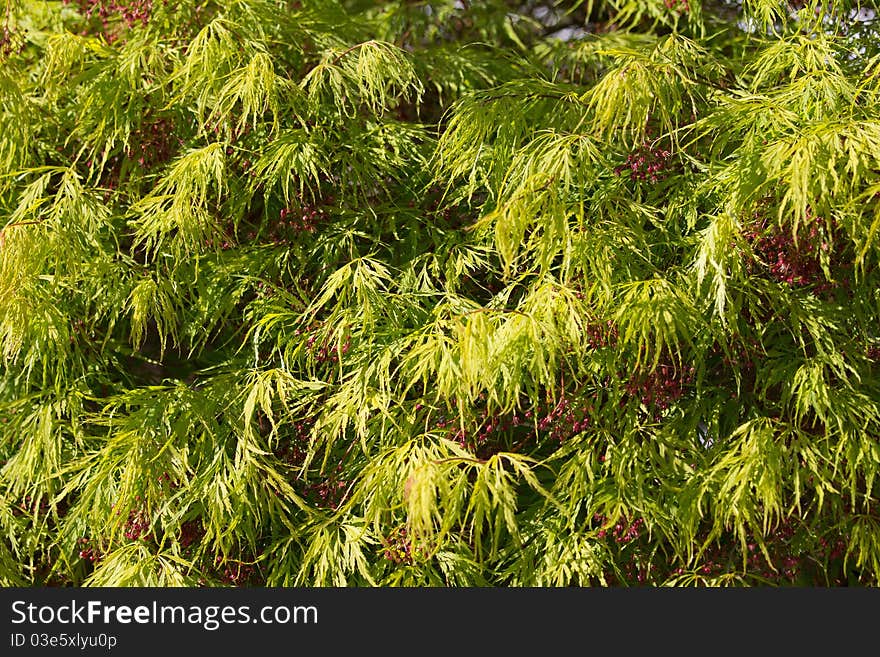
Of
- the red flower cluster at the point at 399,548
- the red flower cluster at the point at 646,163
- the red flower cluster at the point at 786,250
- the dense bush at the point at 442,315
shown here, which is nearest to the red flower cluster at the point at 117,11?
the dense bush at the point at 442,315

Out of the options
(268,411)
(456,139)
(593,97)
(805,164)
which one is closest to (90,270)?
(268,411)

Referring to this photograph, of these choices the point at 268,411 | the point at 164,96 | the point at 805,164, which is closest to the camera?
the point at 805,164

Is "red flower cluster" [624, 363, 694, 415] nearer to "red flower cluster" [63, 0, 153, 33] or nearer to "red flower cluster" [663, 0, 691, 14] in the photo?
"red flower cluster" [663, 0, 691, 14]

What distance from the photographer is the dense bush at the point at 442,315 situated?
145 cm

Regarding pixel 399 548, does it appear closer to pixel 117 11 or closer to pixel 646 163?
pixel 646 163

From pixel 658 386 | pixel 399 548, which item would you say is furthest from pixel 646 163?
pixel 399 548

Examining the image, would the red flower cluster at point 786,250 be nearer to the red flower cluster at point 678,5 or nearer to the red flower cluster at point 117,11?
the red flower cluster at point 678,5

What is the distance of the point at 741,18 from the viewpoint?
79.3 inches

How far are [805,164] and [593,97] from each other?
0.36 meters

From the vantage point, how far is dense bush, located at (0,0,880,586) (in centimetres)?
145

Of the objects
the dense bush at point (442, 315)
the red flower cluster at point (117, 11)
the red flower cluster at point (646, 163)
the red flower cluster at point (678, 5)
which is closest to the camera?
the dense bush at point (442, 315)

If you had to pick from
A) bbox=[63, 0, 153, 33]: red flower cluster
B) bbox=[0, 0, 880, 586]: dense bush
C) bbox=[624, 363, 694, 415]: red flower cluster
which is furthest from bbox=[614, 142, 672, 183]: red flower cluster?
bbox=[63, 0, 153, 33]: red flower cluster

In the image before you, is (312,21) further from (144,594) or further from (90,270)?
(144,594)

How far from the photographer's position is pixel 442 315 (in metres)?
1.58
